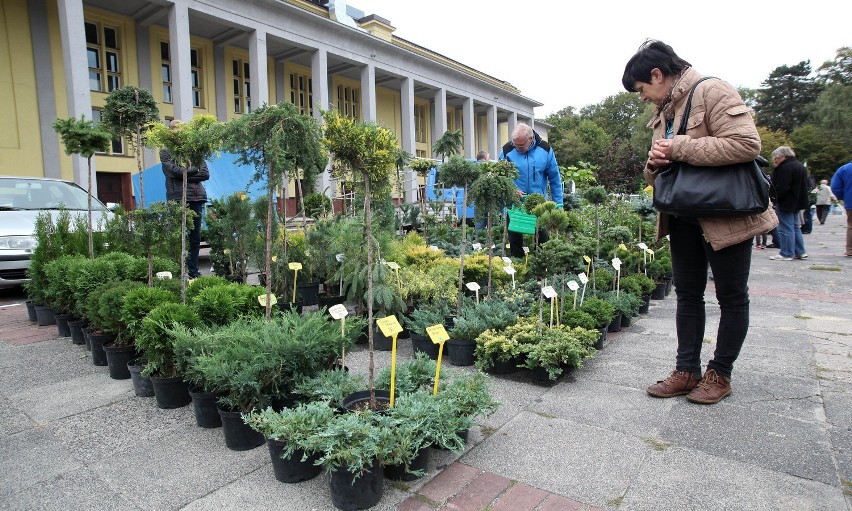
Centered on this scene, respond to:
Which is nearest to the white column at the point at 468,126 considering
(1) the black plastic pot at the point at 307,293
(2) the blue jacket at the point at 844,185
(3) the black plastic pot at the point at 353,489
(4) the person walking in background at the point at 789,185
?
(2) the blue jacket at the point at 844,185

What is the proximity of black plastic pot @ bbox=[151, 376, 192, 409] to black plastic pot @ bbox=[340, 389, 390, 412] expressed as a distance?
1.17m

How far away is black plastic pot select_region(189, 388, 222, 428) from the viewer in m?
2.81

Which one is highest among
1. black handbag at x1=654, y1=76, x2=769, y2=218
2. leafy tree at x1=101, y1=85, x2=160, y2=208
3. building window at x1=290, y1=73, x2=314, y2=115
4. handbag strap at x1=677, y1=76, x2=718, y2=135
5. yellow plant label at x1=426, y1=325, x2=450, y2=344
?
building window at x1=290, y1=73, x2=314, y2=115

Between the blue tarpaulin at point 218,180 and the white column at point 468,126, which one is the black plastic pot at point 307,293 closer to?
the blue tarpaulin at point 218,180

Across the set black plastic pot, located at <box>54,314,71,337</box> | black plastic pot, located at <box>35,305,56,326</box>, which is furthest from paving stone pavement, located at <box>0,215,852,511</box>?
black plastic pot, located at <box>35,305,56,326</box>

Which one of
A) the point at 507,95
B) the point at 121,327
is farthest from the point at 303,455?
the point at 507,95

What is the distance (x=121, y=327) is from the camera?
364cm

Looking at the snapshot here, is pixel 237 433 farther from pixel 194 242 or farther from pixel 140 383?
pixel 194 242

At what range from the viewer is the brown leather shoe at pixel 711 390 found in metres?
2.98

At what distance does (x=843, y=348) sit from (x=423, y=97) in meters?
32.3

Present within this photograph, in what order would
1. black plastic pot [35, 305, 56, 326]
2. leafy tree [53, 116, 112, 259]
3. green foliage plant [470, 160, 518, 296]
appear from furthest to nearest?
black plastic pot [35, 305, 56, 326] → leafy tree [53, 116, 112, 259] → green foliage plant [470, 160, 518, 296]

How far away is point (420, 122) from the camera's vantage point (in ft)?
114

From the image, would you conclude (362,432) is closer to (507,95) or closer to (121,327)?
(121,327)

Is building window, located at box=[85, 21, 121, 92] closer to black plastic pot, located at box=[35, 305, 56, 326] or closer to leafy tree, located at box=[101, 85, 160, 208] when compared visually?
leafy tree, located at box=[101, 85, 160, 208]
